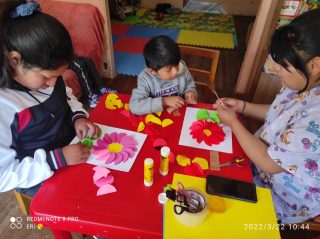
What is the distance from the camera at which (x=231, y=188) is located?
821mm

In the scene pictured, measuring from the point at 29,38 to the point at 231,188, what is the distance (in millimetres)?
811

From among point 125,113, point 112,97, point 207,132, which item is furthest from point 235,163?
point 112,97

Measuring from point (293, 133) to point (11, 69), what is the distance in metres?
0.97

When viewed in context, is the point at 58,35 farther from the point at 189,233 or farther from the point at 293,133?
the point at 293,133

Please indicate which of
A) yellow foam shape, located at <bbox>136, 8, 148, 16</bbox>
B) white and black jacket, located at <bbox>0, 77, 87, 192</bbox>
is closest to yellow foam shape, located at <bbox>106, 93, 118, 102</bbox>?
white and black jacket, located at <bbox>0, 77, 87, 192</bbox>

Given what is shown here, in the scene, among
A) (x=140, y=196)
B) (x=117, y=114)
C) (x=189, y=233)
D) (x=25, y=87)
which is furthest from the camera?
(x=117, y=114)

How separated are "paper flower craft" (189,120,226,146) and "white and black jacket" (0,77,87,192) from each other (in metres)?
0.54

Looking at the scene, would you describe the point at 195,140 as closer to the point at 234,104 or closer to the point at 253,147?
the point at 253,147

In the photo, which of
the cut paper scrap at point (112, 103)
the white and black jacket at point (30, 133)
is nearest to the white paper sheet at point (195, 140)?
the cut paper scrap at point (112, 103)

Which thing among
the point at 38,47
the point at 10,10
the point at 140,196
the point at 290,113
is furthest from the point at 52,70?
the point at 290,113

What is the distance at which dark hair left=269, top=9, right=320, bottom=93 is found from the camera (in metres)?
0.76

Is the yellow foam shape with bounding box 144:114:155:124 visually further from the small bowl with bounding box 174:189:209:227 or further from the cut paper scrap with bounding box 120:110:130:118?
the small bowl with bounding box 174:189:209:227

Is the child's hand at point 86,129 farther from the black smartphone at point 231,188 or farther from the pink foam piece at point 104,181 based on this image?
the black smartphone at point 231,188

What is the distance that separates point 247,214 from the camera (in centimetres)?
75
